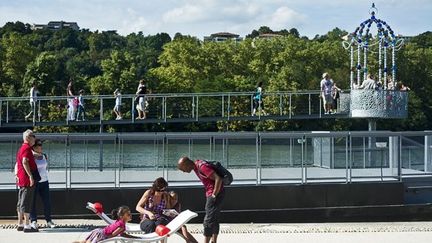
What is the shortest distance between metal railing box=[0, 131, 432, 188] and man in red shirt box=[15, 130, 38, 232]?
3029 millimetres

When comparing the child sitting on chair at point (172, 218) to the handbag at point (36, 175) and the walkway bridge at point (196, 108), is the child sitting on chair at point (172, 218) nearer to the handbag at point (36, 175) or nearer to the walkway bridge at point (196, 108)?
the handbag at point (36, 175)

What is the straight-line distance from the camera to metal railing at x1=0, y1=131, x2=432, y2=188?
19.2 metres

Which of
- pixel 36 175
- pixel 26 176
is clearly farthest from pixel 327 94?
pixel 26 176

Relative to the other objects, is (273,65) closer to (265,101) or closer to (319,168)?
(265,101)

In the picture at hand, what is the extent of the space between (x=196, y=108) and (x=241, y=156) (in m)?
15.6

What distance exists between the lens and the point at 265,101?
4050 centimetres

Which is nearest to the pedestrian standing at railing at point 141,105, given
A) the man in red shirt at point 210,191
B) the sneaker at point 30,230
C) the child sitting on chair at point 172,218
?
the sneaker at point 30,230

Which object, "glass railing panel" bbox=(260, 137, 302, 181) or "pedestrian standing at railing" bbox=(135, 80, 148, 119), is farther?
"pedestrian standing at railing" bbox=(135, 80, 148, 119)

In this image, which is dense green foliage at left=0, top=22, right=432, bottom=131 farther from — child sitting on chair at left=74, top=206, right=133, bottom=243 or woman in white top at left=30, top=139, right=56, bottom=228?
child sitting on chair at left=74, top=206, right=133, bottom=243

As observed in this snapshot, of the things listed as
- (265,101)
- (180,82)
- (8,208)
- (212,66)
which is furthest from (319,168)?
(212,66)

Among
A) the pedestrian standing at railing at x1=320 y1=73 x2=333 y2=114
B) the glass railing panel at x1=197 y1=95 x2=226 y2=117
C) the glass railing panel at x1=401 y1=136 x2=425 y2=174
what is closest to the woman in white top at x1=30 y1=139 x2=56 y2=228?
the glass railing panel at x1=401 y1=136 x2=425 y2=174

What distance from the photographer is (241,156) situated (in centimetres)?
2048

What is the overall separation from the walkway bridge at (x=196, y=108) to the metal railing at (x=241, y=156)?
12.2m

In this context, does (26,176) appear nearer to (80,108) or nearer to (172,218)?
(172,218)
